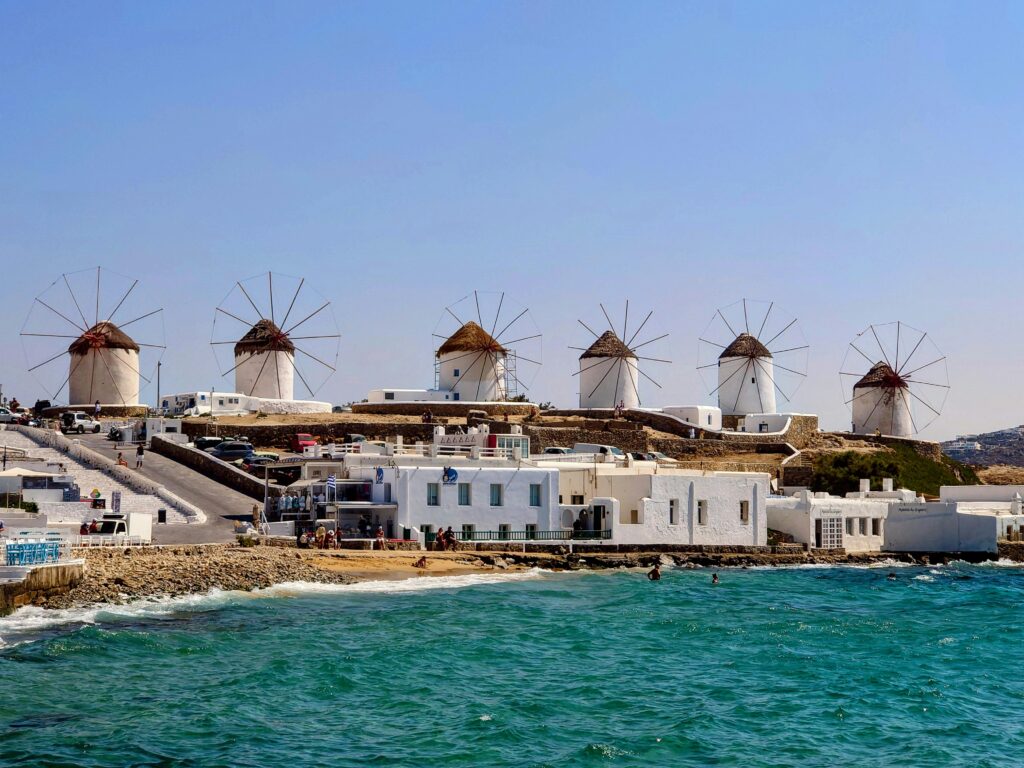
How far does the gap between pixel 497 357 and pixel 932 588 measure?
38735 millimetres

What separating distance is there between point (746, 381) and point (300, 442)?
36.6m

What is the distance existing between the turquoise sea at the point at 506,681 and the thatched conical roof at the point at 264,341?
4011 centimetres

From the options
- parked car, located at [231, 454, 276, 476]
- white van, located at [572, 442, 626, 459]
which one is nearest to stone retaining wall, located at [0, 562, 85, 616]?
parked car, located at [231, 454, 276, 476]

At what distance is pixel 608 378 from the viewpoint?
264 feet

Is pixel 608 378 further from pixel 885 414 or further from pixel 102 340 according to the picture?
pixel 102 340

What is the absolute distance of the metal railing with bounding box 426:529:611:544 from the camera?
43.0m

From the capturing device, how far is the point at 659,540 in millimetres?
46156

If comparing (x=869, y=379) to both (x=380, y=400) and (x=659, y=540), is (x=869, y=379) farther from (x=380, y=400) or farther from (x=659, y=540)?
(x=659, y=540)

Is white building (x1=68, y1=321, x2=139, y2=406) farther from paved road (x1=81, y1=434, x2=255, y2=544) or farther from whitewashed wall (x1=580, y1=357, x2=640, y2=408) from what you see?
whitewashed wall (x1=580, y1=357, x2=640, y2=408)

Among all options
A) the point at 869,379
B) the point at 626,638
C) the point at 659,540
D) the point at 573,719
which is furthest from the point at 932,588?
the point at 869,379

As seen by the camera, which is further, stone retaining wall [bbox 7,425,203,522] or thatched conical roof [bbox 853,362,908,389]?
thatched conical roof [bbox 853,362,908,389]

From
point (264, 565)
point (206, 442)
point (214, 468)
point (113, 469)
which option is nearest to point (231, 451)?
point (206, 442)

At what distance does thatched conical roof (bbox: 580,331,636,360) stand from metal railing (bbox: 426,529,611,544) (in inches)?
1438

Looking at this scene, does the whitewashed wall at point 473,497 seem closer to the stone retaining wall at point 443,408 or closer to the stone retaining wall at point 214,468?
the stone retaining wall at point 214,468
